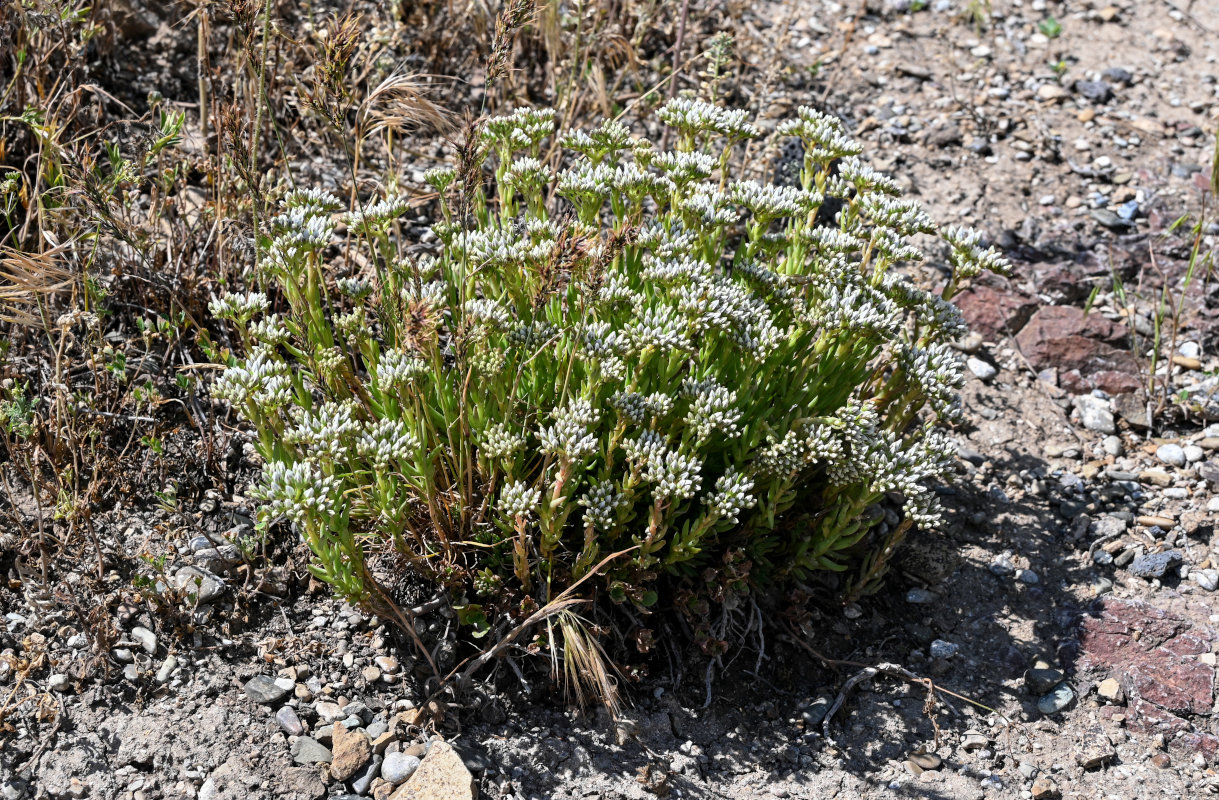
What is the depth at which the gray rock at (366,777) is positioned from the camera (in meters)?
3.28

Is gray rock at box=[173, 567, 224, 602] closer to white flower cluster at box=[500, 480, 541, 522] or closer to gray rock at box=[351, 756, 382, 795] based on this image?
gray rock at box=[351, 756, 382, 795]

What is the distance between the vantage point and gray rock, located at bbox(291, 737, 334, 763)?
3.32m

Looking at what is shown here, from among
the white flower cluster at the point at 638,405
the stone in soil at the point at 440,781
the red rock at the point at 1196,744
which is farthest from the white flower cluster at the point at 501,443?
the red rock at the point at 1196,744

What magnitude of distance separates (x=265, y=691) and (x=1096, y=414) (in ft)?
13.3

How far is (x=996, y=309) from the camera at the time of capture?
18.1 ft

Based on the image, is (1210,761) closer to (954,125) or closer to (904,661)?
(904,661)

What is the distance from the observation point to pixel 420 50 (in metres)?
6.17

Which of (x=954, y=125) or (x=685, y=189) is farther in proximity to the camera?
(x=954, y=125)

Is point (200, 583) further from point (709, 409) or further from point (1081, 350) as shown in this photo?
point (1081, 350)

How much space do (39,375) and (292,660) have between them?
67.7 inches

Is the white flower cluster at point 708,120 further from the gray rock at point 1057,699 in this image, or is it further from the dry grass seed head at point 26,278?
the gray rock at point 1057,699

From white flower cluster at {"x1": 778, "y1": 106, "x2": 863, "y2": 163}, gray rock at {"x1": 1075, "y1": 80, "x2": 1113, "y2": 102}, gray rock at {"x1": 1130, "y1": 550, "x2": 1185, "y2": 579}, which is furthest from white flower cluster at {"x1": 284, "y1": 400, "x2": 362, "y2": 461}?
gray rock at {"x1": 1075, "y1": 80, "x2": 1113, "y2": 102}

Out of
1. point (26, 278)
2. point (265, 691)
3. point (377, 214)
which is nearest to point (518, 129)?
point (377, 214)

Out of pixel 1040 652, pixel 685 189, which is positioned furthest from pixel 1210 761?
pixel 685 189
